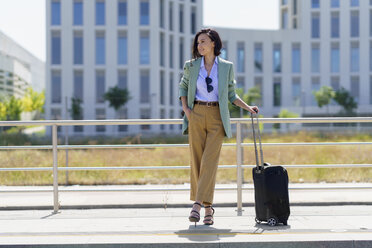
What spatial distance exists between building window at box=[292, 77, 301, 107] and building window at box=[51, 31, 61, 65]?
2541cm

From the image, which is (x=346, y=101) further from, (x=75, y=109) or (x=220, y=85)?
(x=220, y=85)

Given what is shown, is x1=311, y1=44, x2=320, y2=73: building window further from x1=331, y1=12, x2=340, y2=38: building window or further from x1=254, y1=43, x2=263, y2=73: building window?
x1=254, y1=43, x2=263, y2=73: building window

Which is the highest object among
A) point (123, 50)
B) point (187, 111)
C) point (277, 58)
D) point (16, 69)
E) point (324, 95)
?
point (16, 69)

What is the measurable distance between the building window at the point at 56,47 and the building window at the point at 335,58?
1144 inches

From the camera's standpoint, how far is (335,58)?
189ft

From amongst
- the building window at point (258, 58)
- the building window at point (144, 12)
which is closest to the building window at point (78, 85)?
the building window at point (144, 12)

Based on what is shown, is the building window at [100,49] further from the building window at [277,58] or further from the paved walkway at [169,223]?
the paved walkway at [169,223]

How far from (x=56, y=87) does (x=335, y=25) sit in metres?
31.0

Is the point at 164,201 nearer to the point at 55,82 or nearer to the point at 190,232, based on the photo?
the point at 190,232

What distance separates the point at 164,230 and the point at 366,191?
433 cm

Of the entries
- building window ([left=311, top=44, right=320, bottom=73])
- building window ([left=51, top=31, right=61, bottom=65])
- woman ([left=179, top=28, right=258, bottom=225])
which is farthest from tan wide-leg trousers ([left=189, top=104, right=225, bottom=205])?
building window ([left=311, top=44, right=320, bottom=73])

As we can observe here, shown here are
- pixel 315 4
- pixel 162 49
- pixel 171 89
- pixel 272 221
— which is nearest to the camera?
pixel 272 221

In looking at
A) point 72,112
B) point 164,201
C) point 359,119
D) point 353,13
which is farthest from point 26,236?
point 353,13

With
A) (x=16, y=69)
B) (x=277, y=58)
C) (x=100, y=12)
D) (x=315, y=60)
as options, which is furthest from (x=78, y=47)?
(x=16, y=69)
